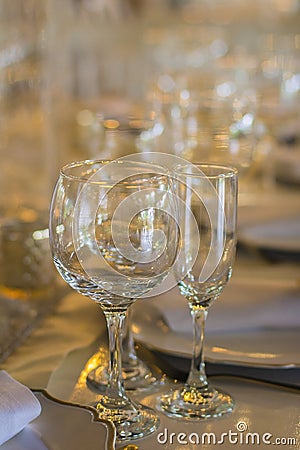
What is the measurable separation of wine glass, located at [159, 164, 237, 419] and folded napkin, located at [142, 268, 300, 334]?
0.13 metres

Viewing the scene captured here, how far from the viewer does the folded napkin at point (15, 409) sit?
2.00ft

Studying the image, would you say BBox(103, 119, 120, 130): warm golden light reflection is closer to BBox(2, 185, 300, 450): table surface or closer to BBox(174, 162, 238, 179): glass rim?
BBox(2, 185, 300, 450): table surface

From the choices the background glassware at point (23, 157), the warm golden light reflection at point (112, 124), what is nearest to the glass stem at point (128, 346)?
the background glassware at point (23, 157)

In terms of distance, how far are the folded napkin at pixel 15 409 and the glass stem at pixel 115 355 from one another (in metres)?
0.07

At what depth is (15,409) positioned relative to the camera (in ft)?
2.04

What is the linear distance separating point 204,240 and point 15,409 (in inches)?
8.6

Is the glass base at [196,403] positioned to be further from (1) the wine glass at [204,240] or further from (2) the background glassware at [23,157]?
(2) the background glassware at [23,157]

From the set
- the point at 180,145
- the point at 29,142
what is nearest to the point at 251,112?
the point at 180,145

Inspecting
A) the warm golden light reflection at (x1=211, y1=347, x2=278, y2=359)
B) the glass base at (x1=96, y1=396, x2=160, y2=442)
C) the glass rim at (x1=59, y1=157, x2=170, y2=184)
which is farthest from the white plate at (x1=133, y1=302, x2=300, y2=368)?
the glass rim at (x1=59, y1=157, x2=170, y2=184)

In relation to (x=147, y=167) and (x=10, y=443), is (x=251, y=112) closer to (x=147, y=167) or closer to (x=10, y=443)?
(x=147, y=167)

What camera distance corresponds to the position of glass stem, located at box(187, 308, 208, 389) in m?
0.72

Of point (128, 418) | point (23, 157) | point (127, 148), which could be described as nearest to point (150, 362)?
point (128, 418)

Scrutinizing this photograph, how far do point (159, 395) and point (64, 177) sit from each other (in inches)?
9.1

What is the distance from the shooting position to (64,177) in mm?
639
